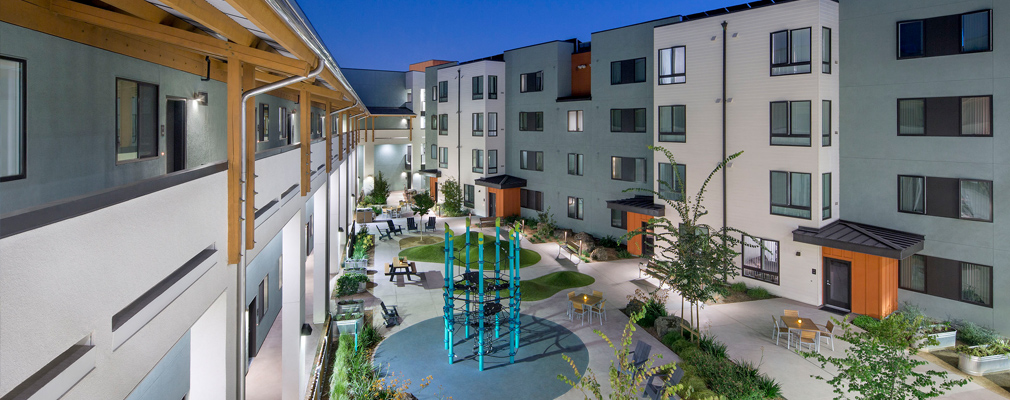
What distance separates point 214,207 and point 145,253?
1.64 metres

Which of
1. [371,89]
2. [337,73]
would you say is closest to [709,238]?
[337,73]

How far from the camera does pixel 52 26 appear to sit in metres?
5.17

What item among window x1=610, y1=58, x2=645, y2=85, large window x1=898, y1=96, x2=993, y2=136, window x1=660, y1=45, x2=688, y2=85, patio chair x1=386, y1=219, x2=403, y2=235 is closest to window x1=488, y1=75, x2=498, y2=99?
window x1=610, y1=58, x2=645, y2=85

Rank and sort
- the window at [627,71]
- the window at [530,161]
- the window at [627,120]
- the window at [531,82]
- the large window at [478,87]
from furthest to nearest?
the large window at [478,87] < the window at [530,161] < the window at [531,82] < the window at [627,120] < the window at [627,71]

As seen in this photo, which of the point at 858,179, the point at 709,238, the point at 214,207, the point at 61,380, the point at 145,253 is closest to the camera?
the point at 61,380

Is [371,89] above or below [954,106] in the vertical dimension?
above

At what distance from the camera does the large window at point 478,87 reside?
37.8 meters

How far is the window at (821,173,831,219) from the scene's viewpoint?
63.6 feet

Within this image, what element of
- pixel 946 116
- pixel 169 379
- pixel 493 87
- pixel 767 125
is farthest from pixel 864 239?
pixel 493 87

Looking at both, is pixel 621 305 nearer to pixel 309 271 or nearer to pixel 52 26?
pixel 309 271

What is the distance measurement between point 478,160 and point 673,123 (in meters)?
17.3

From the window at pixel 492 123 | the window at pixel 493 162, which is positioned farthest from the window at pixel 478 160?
the window at pixel 492 123

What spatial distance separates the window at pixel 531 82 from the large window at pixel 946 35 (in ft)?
65.7

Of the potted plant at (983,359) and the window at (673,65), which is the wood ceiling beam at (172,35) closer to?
the potted plant at (983,359)
